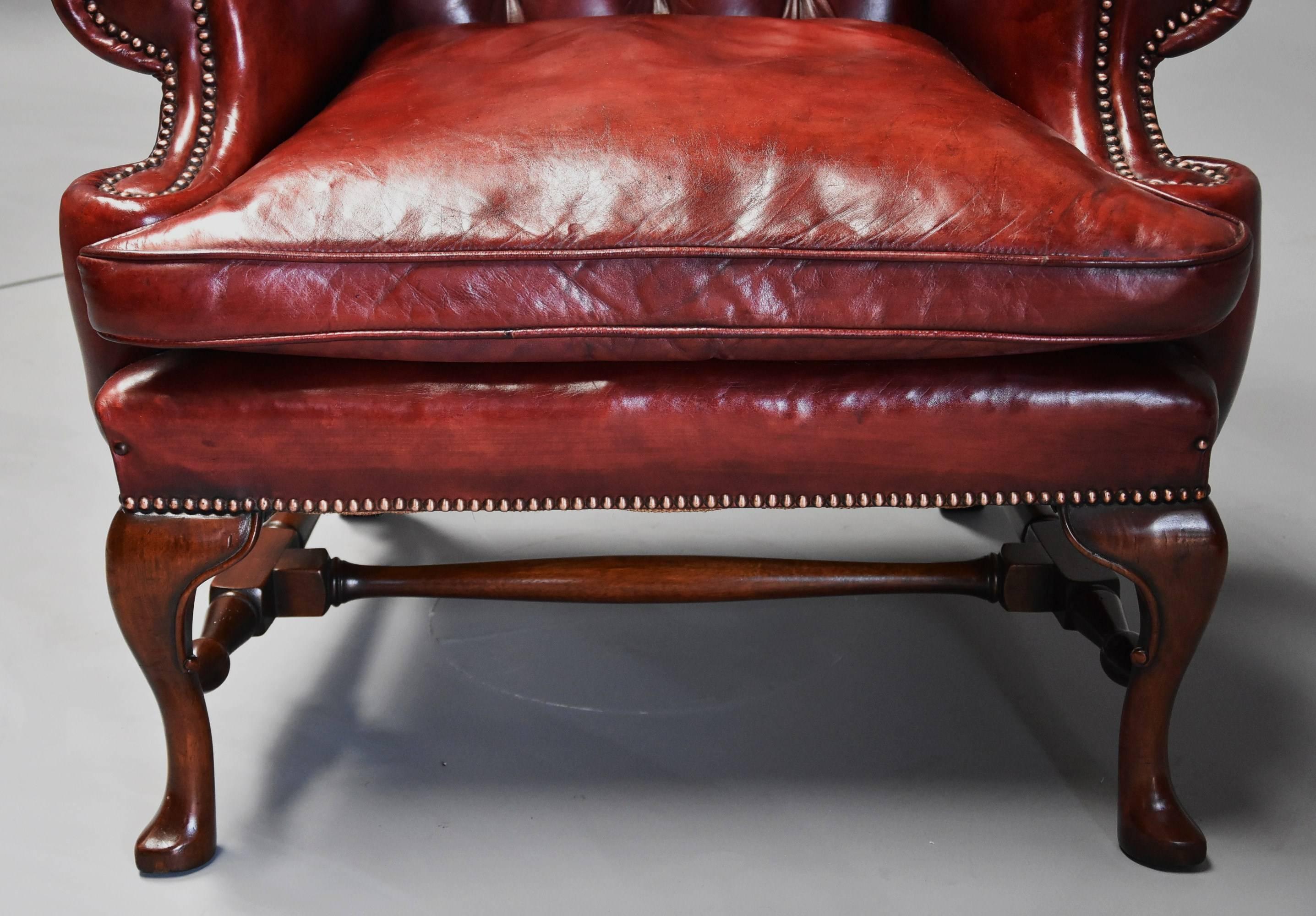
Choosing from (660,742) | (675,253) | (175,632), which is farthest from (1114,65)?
(175,632)

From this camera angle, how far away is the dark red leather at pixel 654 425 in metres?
1.04

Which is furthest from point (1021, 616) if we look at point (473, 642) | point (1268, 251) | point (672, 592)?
point (1268, 251)

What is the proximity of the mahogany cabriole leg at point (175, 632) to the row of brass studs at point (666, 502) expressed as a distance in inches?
0.5

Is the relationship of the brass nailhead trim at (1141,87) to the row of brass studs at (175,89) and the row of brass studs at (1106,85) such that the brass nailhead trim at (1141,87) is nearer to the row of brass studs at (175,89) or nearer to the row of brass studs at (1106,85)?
the row of brass studs at (1106,85)

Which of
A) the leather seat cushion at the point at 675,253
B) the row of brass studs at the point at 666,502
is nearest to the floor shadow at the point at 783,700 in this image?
the row of brass studs at the point at 666,502

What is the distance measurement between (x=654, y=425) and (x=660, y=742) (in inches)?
16.2

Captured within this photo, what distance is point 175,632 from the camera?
3.64 feet

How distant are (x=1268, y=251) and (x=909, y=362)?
172 centimetres

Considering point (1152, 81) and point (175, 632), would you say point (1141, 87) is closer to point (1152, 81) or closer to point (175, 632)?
point (1152, 81)

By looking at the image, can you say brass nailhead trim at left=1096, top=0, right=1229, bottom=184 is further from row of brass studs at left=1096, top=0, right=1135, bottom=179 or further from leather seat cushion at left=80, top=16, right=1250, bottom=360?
leather seat cushion at left=80, top=16, right=1250, bottom=360

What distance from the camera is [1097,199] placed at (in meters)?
1.01

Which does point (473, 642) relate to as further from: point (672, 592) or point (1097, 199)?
point (1097, 199)

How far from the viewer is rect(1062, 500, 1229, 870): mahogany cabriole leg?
3.55 feet

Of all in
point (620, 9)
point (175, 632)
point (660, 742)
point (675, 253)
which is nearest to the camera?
point (675, 253)
